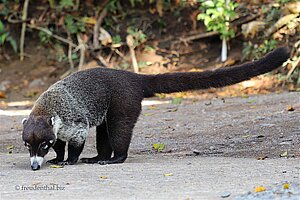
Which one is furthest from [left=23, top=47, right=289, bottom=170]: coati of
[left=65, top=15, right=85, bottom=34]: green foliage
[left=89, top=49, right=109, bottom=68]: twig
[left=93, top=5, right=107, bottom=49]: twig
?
[left=65, top=15, right=85, bottom=34]: green foliage

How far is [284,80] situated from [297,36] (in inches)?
45.2

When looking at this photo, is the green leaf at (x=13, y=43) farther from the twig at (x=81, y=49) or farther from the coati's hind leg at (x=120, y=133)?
the coati's hind leg at (x=120, y=133)

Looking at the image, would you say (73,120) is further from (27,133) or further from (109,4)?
(109,4)

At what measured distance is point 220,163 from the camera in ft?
20.1

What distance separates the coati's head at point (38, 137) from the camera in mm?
6277

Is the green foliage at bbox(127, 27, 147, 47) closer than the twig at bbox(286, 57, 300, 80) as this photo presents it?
No

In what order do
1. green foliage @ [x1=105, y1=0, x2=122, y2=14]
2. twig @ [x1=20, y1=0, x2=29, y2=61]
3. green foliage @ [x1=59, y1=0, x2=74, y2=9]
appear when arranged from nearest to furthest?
1. green foliage @ [x1=59, y1=0, x2=74, y2=9]
2. green foliage @ [x1=105, y1=0, x2=122, y2=14]
3. twig @ [x1=20, y1=0, x2=29, y2=61]

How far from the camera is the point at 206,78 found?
7012 millimetres

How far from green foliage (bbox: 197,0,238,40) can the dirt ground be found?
2.30m

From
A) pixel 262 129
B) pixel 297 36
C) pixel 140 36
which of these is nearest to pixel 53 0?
pixel 140 36

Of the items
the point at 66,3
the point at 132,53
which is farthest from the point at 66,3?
the point at 132,53

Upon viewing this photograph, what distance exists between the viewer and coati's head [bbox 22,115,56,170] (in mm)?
6277

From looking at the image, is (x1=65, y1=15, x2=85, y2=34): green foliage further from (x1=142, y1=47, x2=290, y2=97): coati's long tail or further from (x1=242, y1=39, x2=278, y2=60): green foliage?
(x1=142, y1=47, x2=290, y2=97): coati's long tail

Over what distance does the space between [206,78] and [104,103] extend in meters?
1.13
